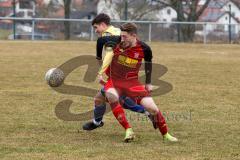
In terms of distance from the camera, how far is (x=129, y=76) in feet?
22.8

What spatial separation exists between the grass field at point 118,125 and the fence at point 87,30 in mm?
17313

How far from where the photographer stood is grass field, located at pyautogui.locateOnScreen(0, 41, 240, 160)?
611 cm

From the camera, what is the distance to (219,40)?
33.6m

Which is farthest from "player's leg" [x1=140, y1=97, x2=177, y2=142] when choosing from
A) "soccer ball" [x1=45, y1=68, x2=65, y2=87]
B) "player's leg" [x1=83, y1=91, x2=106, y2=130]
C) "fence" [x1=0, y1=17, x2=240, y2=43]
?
"fence" [x1=0, y1=17, x2=240, y2=43]

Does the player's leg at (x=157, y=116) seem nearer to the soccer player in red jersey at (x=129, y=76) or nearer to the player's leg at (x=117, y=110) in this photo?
the soccer player in red jersey at (x=129, y=76)

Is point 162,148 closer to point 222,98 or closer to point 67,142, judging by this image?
point 67,142

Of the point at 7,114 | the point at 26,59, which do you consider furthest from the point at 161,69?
the point at 7,114

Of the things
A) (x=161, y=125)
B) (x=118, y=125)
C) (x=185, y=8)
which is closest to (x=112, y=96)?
(x=161, y=125)

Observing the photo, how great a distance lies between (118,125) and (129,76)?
1234 millimetres

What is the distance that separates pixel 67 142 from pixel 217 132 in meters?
2.00

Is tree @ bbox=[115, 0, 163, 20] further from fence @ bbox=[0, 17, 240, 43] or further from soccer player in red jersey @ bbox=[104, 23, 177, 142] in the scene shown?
soccer player in red jersey @ bbox=[104, 23, 177, 142]

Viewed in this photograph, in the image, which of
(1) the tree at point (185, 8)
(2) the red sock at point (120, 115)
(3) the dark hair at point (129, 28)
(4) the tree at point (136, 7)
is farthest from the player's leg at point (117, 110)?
(4) the tree at point (136, 7)

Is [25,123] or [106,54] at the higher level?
[106,54]

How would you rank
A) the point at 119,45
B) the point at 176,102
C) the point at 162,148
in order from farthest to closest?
the point at 176,102, the point at 119,45, the point at 162,148
